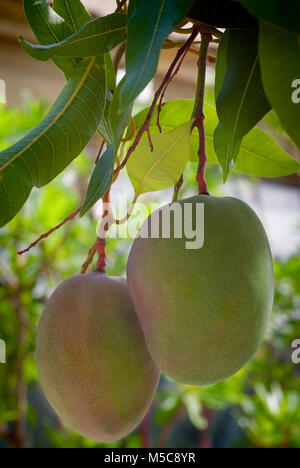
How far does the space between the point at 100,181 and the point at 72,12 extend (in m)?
0.17

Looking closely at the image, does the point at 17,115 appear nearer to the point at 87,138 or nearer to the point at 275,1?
the point at 87,138

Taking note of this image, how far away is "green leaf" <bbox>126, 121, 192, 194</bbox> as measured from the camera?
0.37 metres

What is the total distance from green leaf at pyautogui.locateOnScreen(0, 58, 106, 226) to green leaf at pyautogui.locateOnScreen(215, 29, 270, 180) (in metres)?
0.09

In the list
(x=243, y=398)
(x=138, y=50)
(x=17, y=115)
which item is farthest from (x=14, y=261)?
(x=138, y=50)

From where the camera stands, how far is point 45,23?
0.38m

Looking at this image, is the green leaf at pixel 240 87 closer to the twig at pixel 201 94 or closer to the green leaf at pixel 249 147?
the twig at pixel 201 94

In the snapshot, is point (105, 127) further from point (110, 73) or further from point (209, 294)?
point (209, 294)

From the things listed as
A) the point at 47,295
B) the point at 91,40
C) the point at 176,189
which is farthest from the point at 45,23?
the point at 47,295

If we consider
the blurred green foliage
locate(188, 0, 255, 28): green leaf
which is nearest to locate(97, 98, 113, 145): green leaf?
locate(188, 0, 255, 28): green leaf

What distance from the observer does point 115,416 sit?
16.3 inches

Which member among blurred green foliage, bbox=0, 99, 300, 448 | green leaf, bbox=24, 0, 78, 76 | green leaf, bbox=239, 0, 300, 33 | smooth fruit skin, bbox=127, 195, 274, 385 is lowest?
blurred green foliage, bbox=0, 99, 300, 448

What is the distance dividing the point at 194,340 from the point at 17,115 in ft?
4.51

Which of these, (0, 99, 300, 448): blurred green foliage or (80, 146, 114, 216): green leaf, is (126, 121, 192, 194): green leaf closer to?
(80, 146, 114, 216): green leaf

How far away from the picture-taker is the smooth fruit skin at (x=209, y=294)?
1.13 ft
